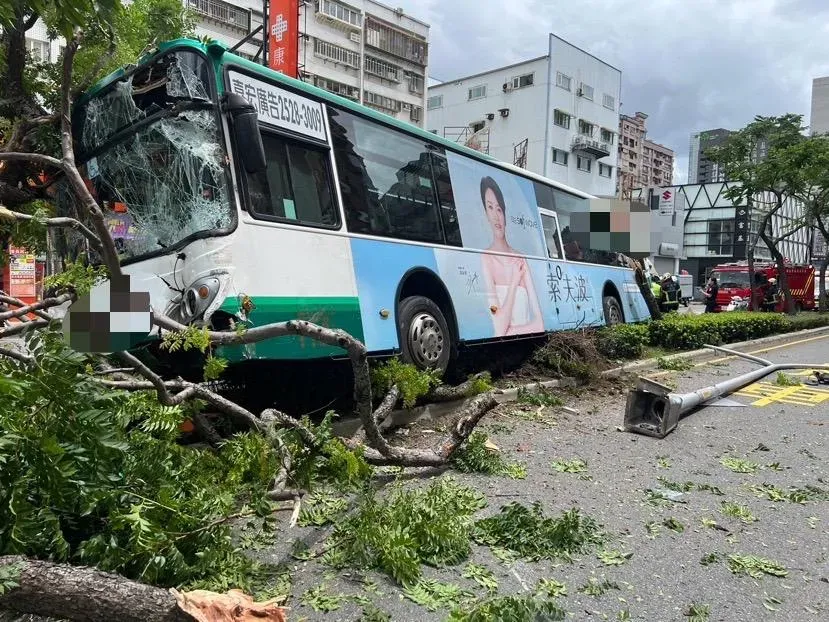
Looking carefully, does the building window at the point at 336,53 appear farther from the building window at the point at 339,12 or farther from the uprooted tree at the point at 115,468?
the uprooted tree at the point at 115,468

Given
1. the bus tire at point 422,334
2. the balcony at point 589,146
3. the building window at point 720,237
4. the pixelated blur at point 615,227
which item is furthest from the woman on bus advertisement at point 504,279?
the building window at point 720,237

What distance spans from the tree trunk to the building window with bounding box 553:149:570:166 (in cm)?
4803

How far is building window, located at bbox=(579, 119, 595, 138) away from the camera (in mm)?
49575

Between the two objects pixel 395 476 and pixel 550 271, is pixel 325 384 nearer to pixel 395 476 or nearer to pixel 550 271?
pixel 395 476

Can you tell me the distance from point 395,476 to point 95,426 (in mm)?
2209

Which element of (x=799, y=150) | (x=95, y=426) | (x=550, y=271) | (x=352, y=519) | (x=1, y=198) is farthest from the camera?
(x=799, y=150)

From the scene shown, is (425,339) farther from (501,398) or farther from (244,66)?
(244,66)

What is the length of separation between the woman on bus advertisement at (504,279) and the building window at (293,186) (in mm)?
2692

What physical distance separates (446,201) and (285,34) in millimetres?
9238

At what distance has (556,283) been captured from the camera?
30.1ft

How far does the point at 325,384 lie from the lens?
20.1 feet

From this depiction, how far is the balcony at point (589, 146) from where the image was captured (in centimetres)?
4850

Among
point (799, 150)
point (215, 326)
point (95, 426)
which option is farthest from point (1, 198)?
point (799, 150)

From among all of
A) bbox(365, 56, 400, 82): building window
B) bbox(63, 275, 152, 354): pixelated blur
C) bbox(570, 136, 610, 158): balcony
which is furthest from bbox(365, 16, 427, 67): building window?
bbox(63, 275, 152, 354): pixelated blur
